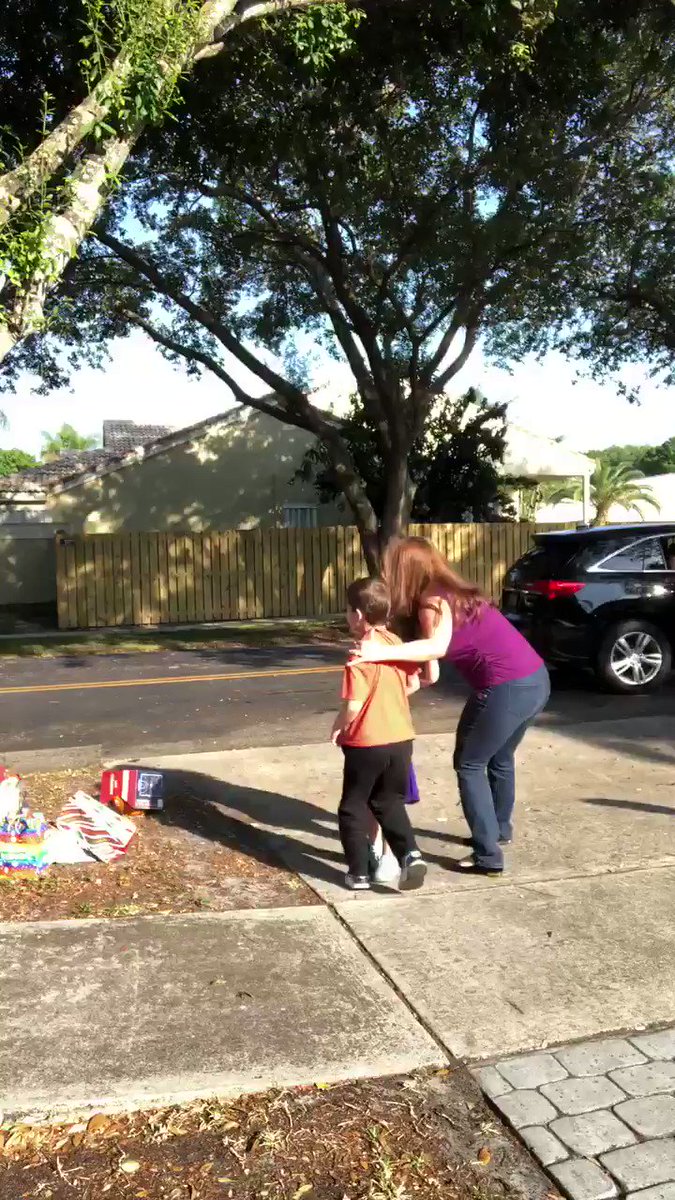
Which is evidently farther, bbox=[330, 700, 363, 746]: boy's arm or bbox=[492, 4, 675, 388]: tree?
bbox=[492, 4, 675, 388]: tree

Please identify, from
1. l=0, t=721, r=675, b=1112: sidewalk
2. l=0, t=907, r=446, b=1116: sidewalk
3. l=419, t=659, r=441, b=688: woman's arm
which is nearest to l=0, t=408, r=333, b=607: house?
l=419, t=659, r=441, b=688: woman's arm

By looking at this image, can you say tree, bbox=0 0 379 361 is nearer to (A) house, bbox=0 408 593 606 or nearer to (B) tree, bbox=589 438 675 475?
(A) house, bbox=0 408 593 606

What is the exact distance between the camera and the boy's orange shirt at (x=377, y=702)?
451 cm

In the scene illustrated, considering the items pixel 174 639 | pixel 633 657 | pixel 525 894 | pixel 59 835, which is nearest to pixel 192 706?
pixel 633 657

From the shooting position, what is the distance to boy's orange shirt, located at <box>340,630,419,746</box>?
4.51 m

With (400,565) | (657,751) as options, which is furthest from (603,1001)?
(657,751)

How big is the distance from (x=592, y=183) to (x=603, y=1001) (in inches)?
564

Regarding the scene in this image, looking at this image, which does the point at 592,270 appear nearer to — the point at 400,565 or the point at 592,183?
the point at 592,183

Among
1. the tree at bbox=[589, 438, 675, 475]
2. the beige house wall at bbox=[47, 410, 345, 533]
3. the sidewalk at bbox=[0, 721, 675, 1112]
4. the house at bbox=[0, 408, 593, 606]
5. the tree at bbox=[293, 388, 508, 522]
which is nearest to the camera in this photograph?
the sidewalk at bbox=[0, 721, 675, 1112]

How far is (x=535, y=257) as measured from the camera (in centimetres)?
1436

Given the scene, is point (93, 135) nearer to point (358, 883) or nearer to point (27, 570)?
point (358, 883)

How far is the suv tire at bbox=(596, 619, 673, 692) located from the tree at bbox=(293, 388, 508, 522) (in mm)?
13572

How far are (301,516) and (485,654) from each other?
20.9 metres

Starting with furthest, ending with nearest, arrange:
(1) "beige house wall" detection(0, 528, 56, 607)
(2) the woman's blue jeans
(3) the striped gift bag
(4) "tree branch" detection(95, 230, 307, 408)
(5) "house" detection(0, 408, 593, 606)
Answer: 1. (5) "house" detection(0, 408, 593, 606)
2. (1) "beige house wall" detection(0, 528, 56, 607)
3. (4) "tree branch" detection(95, 230, 307, 408)
4. (3) the striped gift bag
5. (2) the woman's blue jeans
